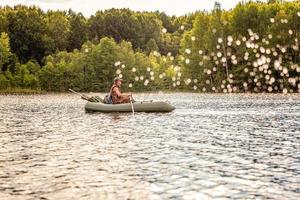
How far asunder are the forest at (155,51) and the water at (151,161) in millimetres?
28879

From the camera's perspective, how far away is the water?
11641 mm

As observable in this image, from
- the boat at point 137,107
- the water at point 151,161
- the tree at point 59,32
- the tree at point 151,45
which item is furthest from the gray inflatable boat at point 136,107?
the tree at point 151,45

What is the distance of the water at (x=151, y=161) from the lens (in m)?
11.6

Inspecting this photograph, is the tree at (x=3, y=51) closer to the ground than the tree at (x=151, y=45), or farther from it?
closer to the ground

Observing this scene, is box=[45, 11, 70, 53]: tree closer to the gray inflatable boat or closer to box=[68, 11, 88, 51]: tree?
box=[68, 11, 88, 51]: tree

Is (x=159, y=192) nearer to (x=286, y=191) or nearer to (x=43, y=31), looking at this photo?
(x=286, y=191)

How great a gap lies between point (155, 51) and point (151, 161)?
75958 millimetres

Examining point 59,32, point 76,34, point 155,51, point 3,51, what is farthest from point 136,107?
point 76,34

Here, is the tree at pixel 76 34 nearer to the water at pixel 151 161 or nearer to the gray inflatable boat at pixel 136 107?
the gray inflatable boat at pixel 136 107

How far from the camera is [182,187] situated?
39.0ft

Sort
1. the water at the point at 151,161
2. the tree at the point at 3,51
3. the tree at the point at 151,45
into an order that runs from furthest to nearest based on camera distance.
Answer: the tree at the point at 151,45 < the tree at the point at 3,51 < the water at the point at 151,161

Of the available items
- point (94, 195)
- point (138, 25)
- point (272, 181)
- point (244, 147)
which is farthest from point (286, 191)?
point (138, 25)

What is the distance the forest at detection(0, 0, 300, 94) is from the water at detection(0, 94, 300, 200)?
2888 centimetres

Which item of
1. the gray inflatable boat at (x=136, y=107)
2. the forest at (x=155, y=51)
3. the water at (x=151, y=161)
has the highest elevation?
the forest at (x=155, y=51)
